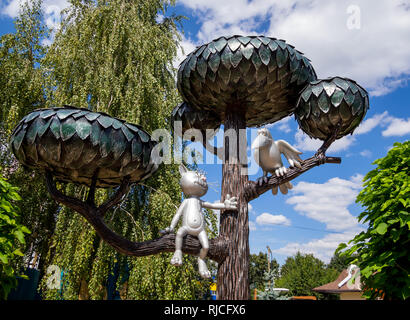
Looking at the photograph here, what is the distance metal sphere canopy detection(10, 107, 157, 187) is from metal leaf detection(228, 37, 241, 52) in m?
1.02

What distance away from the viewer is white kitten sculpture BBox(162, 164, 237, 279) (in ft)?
8.82

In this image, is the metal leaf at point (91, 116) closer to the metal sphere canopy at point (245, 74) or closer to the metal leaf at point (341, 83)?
the metal sphere canopy at point (245, 74)

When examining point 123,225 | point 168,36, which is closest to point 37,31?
point 168,36

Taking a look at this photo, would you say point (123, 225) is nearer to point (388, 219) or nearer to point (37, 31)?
point (388, 219)

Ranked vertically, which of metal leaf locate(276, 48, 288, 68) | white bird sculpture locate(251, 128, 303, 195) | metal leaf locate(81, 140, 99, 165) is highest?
metal leaf locate(276, 48, 288, 68)

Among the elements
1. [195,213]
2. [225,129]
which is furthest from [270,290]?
[225,129]

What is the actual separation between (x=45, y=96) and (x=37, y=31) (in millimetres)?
1678

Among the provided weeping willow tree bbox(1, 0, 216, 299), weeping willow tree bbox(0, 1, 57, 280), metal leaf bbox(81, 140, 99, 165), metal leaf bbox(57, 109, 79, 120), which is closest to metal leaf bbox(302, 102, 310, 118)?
metal leaf bbox(81, 140, 99, 165)

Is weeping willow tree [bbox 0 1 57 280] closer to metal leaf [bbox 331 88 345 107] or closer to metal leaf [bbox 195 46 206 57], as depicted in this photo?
metal leaf [bbox 195 46 206 57]

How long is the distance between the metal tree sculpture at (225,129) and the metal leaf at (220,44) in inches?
0.4

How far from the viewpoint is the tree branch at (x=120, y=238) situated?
265 cm

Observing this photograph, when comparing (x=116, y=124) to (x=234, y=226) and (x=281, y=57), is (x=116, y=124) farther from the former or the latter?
(x=281, y=57)

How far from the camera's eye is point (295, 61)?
3002 mm

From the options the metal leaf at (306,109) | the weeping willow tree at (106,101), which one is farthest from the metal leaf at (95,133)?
the weeping willow tree at (106,101)
